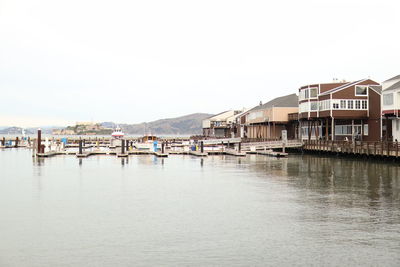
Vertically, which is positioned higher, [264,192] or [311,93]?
[311,93]

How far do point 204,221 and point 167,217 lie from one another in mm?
2090

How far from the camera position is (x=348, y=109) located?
7531cm

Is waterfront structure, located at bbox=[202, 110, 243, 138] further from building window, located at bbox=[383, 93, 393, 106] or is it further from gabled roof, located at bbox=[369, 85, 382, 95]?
building window, located at bbox=[383, 93, 393, 106]

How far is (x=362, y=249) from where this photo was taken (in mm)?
18500

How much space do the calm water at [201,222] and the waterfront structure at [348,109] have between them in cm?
3278

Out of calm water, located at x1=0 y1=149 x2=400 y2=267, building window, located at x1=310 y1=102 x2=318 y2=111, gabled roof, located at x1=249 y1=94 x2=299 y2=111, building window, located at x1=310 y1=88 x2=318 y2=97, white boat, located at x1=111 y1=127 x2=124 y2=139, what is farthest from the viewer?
white boat, located at x1=111 y1=127 x2=124 y2=139

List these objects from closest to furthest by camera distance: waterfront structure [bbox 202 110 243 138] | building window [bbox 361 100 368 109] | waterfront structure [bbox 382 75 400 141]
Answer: waterfront structure [bbox 382 75 400 141]
building window [bbox 361 100 368 109]
waterfront structure [bbox 202 110 243 138]

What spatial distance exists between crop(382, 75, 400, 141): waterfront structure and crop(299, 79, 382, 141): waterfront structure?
3.15 meters

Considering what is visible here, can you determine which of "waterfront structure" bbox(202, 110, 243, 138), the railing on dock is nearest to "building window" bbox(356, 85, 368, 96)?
the railing on dock

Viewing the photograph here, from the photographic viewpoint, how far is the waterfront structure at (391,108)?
205 feet

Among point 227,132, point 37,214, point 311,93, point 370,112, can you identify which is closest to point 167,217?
point 37,214

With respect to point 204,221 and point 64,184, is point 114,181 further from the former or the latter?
point 204,221

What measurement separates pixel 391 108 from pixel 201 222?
47112 millimetres

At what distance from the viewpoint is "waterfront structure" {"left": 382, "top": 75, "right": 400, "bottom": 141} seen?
6247cm
